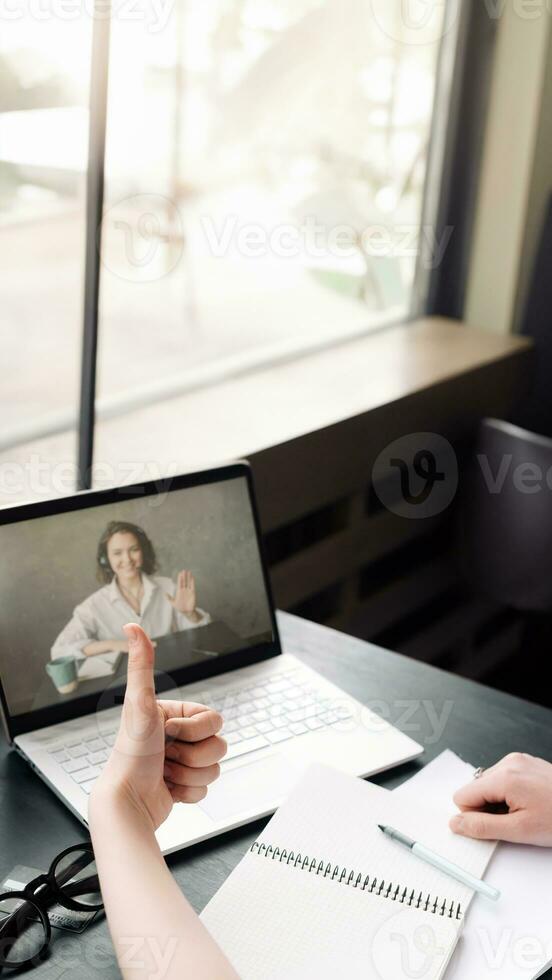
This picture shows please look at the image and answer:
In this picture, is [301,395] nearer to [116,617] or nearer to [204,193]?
[204,193]

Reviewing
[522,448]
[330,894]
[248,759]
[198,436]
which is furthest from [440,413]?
[330,894]

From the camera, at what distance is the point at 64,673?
1.02m

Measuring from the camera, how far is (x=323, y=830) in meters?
0.90

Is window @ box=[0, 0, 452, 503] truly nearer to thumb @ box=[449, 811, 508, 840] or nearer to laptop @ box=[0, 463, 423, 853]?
laptop @ box=[0, 463, 423, 853]

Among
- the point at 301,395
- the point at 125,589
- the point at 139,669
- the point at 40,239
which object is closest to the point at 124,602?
the point at 125,589

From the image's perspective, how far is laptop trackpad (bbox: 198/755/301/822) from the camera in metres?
0.94

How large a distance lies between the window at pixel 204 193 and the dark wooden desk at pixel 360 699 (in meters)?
0.58

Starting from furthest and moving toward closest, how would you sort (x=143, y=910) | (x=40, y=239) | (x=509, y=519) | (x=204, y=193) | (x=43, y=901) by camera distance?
(x=509, y=519), (x=204, y=193), (x=40, y=239), (x=43, y=901), (x=143, y=910)

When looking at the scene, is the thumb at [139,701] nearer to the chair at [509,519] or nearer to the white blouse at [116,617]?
the white blouse at [116,617]

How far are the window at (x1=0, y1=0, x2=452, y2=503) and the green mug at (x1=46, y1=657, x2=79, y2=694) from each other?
533mm

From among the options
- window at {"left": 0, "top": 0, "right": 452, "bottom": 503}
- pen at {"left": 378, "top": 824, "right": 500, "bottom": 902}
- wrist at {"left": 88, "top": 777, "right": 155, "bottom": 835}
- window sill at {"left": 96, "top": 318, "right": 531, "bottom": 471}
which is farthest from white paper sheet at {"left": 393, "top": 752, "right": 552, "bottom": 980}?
window at {"left": 0, "top": 0, "right": 452, "bottom": 503}

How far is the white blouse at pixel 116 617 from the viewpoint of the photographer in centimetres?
103

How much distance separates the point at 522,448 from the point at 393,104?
873mm

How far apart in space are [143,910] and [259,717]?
1.30ft
